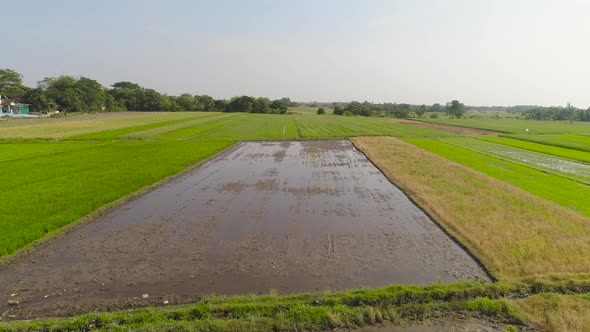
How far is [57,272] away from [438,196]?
14234mm

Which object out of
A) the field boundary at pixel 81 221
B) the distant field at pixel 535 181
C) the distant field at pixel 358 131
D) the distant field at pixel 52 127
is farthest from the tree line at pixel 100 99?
the distant field at pixel 535 181

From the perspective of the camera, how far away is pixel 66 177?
18375 millimetres

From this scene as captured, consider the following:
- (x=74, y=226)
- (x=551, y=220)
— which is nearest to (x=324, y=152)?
(x=551, y=220)

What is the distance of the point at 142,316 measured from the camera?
656 cm

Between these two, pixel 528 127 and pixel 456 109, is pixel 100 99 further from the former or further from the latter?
pixel 456 109

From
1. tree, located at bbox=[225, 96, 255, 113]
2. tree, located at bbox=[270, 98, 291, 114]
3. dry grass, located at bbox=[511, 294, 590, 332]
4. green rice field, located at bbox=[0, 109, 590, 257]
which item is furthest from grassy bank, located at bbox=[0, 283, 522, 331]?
tree, located at bbox=[270, 98, 291, 114]

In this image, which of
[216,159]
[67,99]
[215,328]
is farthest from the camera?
[67,99]

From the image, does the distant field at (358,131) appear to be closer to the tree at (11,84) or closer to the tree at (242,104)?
the tree at (242,104)

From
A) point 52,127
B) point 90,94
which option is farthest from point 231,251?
point 90,94

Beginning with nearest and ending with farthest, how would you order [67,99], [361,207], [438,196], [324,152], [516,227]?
[516,227] → [361,207] → [438,196] → [324,152] → [67,99]

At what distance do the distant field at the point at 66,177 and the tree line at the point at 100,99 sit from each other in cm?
6529

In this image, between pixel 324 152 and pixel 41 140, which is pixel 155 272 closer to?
pixel 324 152

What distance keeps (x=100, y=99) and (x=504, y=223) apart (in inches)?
4399

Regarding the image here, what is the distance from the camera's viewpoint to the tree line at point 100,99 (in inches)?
3423
